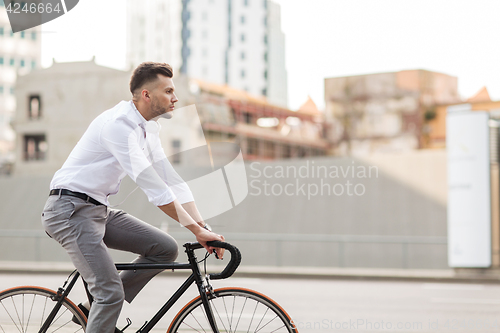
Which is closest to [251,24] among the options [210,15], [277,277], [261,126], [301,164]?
[210,15]

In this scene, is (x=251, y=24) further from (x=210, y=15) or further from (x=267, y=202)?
(x=267, y=202)

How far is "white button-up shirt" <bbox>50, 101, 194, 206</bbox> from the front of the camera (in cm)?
289

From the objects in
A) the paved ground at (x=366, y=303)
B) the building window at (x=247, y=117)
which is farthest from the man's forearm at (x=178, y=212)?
the building window at (x=247, y=117)

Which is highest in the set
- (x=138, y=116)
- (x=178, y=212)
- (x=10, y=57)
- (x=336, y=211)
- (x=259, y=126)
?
(x=10, y=57)

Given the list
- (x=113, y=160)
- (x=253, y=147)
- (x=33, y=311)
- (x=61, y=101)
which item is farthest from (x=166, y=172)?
(x=253, y=147)

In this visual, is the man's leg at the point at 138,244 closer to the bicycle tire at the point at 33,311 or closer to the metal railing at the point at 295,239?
the bicycle tire at the point at 33,311

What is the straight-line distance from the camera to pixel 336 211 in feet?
67.1

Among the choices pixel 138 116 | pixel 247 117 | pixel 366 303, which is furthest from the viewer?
pixel 247 117

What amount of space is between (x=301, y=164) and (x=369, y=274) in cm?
Answer: 1337

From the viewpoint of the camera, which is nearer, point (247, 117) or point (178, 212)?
point (178, 212)

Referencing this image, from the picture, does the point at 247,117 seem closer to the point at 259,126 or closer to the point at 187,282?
the point at 259,126

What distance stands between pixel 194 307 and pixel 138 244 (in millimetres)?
469

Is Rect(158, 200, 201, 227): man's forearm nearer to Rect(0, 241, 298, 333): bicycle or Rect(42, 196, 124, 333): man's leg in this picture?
Rect(0, 241, 298, 333): bicycle

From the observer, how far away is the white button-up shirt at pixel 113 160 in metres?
2.89
